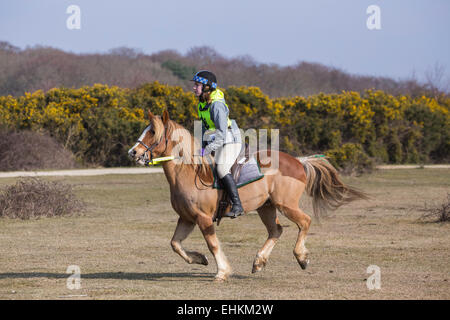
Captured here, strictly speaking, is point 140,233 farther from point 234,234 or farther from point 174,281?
point 174,281

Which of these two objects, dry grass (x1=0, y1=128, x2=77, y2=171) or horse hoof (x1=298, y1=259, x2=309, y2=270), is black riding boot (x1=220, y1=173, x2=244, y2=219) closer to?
horse hoof (x1=298, y1=259, x2=309, y2=270)

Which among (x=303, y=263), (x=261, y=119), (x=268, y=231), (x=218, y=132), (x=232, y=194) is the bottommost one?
(x=303, y=263)

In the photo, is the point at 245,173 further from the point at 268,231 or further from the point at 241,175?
the point at 268,231

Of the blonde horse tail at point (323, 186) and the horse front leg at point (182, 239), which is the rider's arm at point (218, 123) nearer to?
the horse front leg at point (182, 239)

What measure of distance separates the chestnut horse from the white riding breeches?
152 millimetres

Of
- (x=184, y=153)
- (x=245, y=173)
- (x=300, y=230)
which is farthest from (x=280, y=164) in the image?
(x=184, y=153)

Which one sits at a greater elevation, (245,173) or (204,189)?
(245,173)

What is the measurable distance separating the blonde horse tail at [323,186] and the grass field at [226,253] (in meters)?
0.92

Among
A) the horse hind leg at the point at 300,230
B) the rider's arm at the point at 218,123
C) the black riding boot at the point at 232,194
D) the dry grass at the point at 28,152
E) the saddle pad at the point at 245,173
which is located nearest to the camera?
the rider's arm at the point at 218,123

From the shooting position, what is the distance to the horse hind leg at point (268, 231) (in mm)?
9609

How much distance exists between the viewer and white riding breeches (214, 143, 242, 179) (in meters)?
9.38

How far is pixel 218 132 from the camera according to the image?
364 inches

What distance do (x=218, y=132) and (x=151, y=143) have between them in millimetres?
871

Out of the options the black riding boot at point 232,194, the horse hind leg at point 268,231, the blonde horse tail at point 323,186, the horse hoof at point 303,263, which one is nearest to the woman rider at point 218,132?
the black riding boot at point 232,194
